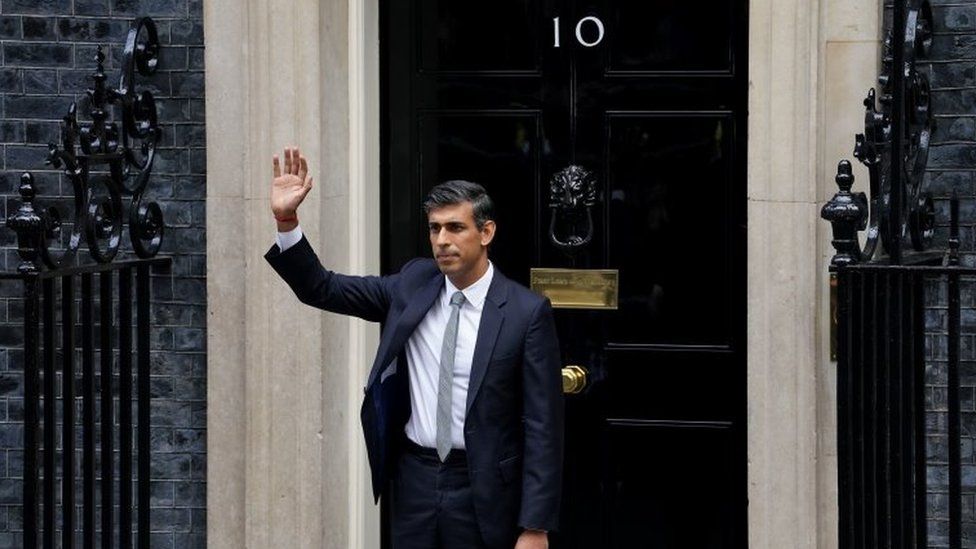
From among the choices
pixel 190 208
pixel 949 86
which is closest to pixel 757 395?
pixel 949 86

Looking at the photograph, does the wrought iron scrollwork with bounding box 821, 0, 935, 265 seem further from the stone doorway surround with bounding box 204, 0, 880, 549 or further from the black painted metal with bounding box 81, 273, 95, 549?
the black painted metal with bounding box 81, 273, 95, 549

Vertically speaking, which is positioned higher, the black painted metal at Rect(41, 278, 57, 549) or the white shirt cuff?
the white shirt cuff

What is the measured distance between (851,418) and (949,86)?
1.44 m

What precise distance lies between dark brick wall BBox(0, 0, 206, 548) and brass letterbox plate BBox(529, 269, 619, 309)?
125cm

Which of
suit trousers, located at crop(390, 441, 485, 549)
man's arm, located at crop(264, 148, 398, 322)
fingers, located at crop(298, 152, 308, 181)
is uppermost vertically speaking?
fingers, located at crop(298, 152, 308, 181)

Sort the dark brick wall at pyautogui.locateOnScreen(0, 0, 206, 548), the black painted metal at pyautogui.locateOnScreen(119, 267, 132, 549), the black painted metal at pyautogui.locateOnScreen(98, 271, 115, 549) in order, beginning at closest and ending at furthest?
the black painted metal at pyautogui.locateOnScreen(98, 271, 115, 549) → the black painted metal at pyautogui.locateOnScreen(119, 267, 132, 549) → the dark brick wall at pyautogui.locateOnScreen(0, 0, 206, 548)

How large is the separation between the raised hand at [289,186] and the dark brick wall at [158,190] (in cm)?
132

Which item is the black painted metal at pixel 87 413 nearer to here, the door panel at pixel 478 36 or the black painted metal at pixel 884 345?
the door panel at pixel 478 36

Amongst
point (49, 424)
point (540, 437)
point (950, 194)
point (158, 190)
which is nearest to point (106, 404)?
point (49, 424)

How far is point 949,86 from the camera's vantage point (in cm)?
661

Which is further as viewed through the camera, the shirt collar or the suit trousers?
the shirt collar

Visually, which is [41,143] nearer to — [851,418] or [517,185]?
[517,185]

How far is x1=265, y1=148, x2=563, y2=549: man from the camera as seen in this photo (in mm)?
5680

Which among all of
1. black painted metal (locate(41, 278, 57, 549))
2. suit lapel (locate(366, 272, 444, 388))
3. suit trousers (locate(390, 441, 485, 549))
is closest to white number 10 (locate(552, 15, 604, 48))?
suit lapel (locate(366, 272, 444, 388))
